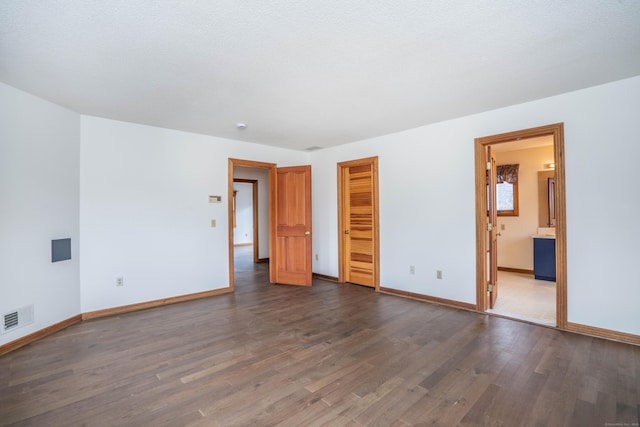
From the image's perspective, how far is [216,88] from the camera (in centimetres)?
293

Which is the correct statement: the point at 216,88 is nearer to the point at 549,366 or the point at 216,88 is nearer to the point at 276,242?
the point at 276,242

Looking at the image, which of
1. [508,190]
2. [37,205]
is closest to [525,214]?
[508,190]

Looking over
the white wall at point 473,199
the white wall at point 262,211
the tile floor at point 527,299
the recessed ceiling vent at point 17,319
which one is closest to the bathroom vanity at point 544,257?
the tile floor at point 527,299

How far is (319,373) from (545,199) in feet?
19.6

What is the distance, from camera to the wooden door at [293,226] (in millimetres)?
5242

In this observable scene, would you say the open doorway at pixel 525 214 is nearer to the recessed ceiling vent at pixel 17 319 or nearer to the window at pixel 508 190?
the window at pixel 508 190

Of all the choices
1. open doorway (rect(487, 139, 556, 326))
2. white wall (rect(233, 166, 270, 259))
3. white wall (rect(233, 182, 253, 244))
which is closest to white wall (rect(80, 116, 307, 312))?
white wall (rect(233, 166, 270, 259))

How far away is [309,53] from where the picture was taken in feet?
7.57

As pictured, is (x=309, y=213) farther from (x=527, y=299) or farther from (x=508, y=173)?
(x=508, y=173)

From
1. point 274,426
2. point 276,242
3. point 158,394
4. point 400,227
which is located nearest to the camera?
point 274,426

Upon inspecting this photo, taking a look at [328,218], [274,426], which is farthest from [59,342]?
[328,218]

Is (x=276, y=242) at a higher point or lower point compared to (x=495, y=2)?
lower

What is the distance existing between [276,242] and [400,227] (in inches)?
88.6

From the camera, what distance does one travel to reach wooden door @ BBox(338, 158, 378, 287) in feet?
16.4
